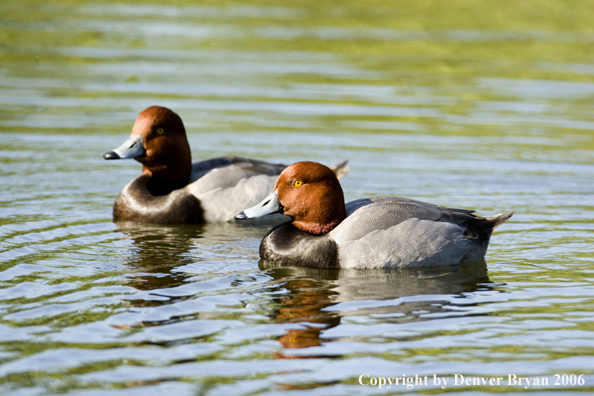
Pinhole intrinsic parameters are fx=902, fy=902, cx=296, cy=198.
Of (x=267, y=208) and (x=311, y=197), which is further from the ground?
(x=311, y=197)

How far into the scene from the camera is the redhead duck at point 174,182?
412 inches

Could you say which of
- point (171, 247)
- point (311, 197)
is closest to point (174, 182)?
point (171, 247)

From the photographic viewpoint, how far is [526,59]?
1884cm

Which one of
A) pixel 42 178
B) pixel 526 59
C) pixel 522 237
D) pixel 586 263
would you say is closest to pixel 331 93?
pixel 526 59

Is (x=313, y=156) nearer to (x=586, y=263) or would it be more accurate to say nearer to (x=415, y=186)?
(x=415, y=186)

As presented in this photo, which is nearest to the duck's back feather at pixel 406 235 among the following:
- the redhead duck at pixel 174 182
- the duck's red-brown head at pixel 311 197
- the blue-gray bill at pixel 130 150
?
the duck's red-brown head at pixel 311 197

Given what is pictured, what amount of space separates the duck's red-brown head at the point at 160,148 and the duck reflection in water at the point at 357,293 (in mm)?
2534

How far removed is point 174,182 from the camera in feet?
35.6

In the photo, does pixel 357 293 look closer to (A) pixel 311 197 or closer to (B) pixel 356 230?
(B) pixel 356 230

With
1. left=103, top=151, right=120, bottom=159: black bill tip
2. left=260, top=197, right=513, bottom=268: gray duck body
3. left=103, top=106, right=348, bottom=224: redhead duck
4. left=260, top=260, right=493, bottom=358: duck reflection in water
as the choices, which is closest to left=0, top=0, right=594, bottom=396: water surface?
left=260, top=260, right=493, bottom=358: duck reflection in water

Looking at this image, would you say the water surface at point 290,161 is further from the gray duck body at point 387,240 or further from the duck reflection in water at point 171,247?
the gray duck body at point 387,240

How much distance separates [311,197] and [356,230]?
1.82 feet

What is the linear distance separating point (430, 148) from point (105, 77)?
22.4 ft

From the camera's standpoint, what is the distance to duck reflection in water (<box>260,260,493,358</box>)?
6.85 metres
